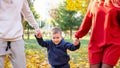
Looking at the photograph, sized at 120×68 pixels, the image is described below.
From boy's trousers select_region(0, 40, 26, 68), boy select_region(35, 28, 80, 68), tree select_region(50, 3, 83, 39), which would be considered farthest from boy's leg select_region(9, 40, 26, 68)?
tree select_region(50, 3, 83, 39)

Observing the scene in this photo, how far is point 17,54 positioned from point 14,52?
0.05 m

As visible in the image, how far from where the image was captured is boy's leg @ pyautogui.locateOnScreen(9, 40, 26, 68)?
4.55 meters

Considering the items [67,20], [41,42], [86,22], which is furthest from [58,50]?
[67,20]

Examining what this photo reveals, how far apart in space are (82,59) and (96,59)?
177 inches

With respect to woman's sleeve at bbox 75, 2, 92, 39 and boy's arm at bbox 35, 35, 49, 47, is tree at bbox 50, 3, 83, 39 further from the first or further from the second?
woman's sleeve at bbox 75, 2, 92, 39

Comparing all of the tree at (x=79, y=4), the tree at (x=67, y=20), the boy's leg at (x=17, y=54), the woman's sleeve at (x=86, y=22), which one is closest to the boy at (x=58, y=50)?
the woman's sleeve at (x=86, y=22)

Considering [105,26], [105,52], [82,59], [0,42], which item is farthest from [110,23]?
[82,59]

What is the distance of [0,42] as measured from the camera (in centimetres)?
446

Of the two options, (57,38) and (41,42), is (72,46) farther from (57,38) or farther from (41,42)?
(41,42)

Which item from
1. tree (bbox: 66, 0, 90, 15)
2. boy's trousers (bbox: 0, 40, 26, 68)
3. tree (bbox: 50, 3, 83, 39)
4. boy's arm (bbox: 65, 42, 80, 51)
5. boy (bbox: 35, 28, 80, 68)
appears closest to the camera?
boy's trousers (bbox: 0, 40, 26, 68)

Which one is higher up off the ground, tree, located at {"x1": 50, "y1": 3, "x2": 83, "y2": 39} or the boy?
the boy

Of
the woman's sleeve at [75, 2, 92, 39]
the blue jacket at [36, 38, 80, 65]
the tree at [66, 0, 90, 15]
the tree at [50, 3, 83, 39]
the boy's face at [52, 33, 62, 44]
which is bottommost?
the tree at [50, 3, 83, 39]

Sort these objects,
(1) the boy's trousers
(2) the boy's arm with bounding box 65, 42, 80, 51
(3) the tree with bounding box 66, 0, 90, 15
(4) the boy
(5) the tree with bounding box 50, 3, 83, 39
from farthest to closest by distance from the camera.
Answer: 1. (5) the tree with bounding box 50, 3, 83, 39
2. (3) the tree with bounding box 66, 0, 90, 15
3. (4) the boy
4. (2) the boy's arm with bounding box 65, 42, 80, 51
5. (1) the boy's trousers

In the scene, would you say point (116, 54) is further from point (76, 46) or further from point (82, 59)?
point (82, 59)
